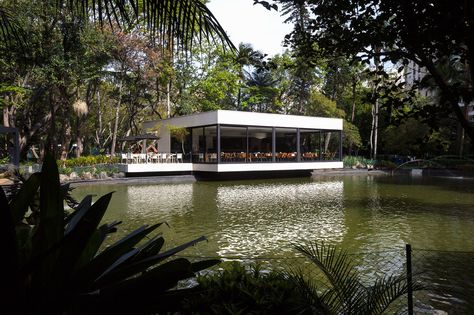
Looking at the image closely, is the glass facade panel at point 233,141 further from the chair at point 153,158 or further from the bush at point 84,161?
the bush at point 84,161

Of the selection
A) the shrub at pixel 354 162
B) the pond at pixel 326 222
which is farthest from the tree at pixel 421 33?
the shrub at pixel 354 162

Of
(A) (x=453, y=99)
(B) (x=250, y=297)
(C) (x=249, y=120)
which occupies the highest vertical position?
(C) (x=249, y=120)

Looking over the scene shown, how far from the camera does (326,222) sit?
11.0 meters

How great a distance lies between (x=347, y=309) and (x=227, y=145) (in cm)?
3055

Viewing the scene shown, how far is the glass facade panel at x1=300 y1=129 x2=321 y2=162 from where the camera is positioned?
29359 mm

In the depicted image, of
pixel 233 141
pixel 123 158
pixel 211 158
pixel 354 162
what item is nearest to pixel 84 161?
pixel 123 158

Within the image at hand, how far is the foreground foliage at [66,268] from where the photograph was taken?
124 centimetres

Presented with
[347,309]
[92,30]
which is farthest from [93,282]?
[92,30]

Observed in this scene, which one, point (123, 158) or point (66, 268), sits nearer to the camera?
point (66, 268)

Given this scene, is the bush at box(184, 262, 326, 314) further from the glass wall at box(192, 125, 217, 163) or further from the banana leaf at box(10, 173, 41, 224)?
the glass wall at box(192, 125, 217, 163)

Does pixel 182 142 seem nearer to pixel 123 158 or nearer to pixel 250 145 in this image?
pixel 123 158

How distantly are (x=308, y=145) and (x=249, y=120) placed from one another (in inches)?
421

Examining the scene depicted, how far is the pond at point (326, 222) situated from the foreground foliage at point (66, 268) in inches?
122

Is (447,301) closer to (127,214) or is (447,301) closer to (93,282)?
(93,282)
